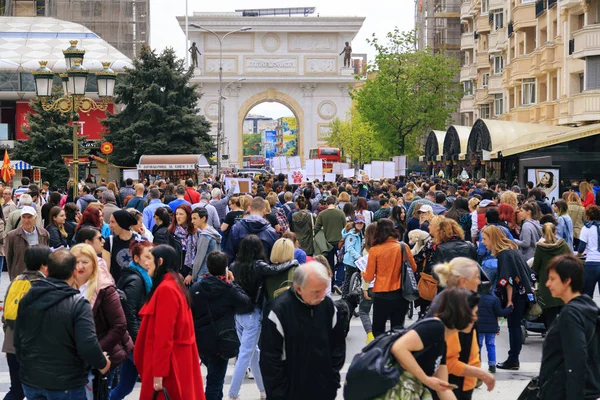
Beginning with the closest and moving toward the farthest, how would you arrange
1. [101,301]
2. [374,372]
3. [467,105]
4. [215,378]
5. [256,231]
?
[374,372]
[101,301]
[215,378]
[256,231]
[467,105]

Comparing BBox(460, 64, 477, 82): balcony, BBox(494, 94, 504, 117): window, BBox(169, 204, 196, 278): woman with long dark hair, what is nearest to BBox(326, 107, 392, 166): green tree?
BBox(460, 64, 477, 82): balcony

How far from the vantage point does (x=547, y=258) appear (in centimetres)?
1004

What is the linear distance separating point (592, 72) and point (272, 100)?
54138 millimetres

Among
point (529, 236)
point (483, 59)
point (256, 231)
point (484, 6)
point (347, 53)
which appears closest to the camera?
point (256, 231)

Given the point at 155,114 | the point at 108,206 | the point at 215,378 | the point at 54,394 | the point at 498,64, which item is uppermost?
the point at 498,64

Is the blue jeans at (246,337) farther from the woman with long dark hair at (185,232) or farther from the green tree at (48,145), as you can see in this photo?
the green tree at (48,145)

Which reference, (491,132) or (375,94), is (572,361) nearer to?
(491,132)

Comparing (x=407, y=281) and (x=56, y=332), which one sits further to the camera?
(x=407, y=281)

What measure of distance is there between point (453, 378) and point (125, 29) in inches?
2802

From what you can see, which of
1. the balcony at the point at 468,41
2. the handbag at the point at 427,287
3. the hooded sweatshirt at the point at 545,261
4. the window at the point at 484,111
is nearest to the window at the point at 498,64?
the window at the point at 484,111

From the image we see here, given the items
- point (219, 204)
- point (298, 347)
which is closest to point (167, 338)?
point (298, 347)

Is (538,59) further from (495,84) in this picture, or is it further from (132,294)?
(132,294)

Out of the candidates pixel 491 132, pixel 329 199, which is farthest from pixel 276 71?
pixel 329 199

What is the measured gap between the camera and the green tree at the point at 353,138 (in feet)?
238
